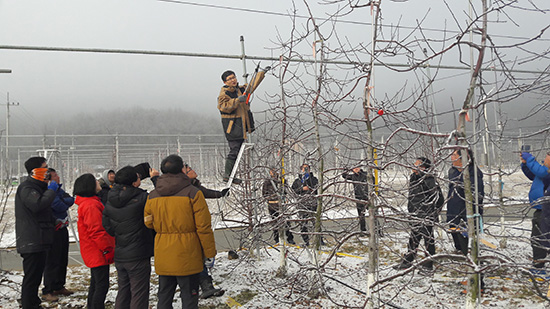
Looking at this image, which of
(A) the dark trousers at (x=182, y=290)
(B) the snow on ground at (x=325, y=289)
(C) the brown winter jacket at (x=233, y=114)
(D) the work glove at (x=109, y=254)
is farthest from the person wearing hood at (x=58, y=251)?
(C) the brown winter jacket at (x=233, y=114)

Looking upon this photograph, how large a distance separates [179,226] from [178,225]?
15mm

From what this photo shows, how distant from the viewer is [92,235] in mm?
4012

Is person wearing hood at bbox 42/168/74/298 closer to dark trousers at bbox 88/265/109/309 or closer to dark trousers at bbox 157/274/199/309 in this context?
dark trousers at bbox 88/265/109/309

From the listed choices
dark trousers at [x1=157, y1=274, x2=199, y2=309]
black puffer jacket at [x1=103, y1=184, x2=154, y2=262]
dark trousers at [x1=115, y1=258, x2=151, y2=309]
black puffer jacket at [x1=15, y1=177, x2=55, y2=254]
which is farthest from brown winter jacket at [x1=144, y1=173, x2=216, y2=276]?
black puffer jacket at [x1=15, y1=177, x2=55, y2=254]

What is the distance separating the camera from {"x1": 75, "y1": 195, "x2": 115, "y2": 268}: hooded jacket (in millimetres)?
3986

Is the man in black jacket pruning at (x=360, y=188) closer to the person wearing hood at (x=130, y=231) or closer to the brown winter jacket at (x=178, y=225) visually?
the brown winter jacket at (x=178, y=225)

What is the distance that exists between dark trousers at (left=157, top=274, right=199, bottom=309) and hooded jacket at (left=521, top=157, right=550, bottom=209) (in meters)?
4.79

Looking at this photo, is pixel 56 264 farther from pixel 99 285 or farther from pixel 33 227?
pixel 99 285

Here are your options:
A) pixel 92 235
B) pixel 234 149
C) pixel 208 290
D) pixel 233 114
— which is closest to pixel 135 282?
pixel 92 235

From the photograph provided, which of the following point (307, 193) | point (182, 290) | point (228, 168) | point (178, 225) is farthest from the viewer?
point (228, 168)

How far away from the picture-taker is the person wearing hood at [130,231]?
3760 mm

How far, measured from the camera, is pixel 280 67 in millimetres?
5148

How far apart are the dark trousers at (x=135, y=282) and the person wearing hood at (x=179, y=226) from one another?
33 cm

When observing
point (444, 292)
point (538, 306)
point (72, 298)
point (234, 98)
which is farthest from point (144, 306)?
point (538, 306)
